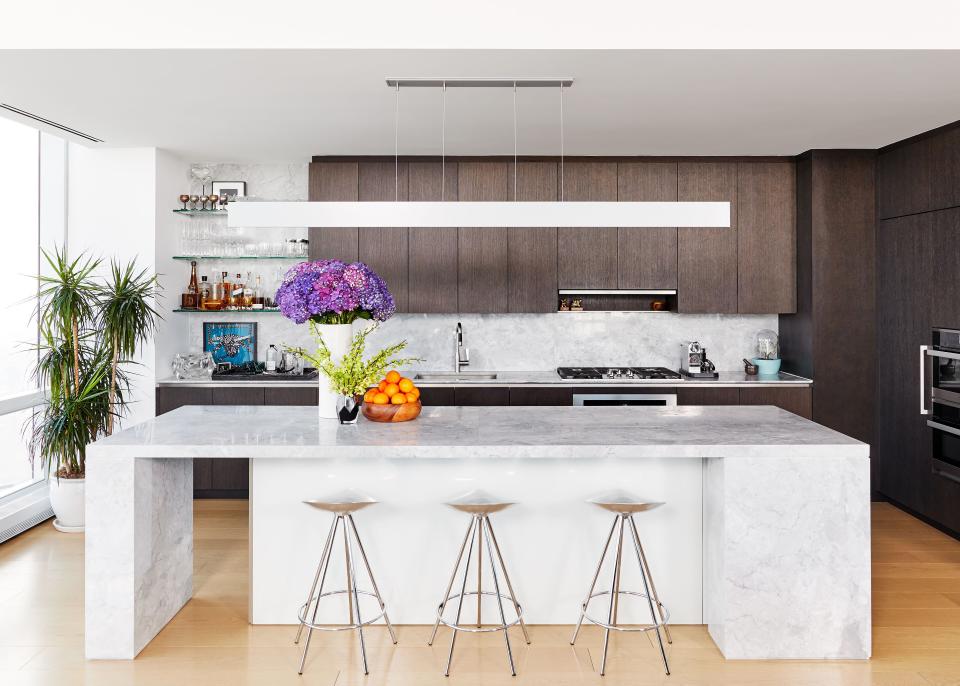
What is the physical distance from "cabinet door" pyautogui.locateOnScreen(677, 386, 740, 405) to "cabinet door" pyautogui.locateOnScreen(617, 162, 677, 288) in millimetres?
833

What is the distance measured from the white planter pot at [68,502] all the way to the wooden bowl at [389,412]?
2.33 meters

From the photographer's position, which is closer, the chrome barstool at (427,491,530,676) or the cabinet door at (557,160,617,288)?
the chrome barstool at (427,491,530,676)

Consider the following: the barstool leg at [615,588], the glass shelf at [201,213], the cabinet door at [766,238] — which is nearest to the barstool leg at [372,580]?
the barstool leg at [615,588]

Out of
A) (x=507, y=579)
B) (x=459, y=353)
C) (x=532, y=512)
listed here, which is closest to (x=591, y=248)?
(x=459, y=353)

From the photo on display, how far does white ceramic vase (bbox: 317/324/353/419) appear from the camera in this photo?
349 cm

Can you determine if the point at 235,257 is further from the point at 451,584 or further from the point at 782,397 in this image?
the point at 782,397

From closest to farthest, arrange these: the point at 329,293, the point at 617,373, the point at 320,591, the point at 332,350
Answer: the point at 320,591 → the point at 329,293 → the point at 332,350 → the point at 617,373

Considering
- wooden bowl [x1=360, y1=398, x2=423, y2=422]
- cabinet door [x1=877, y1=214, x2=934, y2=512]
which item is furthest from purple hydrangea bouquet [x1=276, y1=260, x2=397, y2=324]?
cabinet door [x1=877, y1=214, x2=934, y2=512]

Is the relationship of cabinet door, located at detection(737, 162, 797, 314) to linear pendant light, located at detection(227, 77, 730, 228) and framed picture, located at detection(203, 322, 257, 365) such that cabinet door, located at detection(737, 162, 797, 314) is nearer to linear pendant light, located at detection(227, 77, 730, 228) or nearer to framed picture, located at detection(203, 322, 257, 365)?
linear pendant light, located at detection(227, 77, 730, 228)

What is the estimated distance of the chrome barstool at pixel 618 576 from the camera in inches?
113

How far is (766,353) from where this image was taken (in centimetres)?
576

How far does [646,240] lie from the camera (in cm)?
558

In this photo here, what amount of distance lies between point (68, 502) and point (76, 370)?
0.82 meters

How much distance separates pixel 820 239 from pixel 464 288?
258cm
